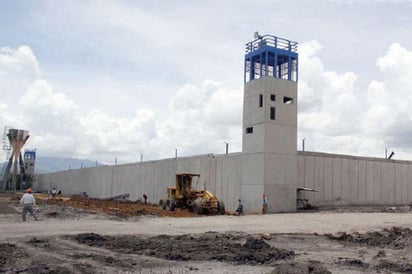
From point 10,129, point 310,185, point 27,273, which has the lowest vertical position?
point 27,273

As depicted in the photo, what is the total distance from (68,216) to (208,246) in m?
13.0

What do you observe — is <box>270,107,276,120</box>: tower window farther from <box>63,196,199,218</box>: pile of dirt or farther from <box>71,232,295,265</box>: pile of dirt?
<box>71,232,295,265</box>: pile of dirt

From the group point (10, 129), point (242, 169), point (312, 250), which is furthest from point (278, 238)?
point (10, 129)

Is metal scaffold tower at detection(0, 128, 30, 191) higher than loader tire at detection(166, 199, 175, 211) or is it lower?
higher

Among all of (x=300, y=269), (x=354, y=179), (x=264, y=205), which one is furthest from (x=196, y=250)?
(x=354, y=179)

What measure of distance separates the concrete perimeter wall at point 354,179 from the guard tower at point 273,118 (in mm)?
2361

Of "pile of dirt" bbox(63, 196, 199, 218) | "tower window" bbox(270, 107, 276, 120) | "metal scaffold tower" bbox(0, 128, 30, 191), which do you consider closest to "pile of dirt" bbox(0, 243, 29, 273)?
"pile of dirt" bbox(63, 196, 199, 218)

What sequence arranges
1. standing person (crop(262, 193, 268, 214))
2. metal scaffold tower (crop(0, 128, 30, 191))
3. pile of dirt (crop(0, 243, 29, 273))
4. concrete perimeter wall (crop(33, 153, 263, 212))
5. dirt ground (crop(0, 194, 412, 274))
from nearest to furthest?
1. pile of dirt (crop(0, 243, 29, 273))
2. dirt ground (crop(0, 194, 412, 274))
3. standing person (crop(262, 193, 268, 214))
4. concrete perimeter wall (crop(33, 153, 263, 212))
5. metal scaffold tower (crop(0, 128, 30, 191))

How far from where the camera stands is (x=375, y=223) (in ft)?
80.7

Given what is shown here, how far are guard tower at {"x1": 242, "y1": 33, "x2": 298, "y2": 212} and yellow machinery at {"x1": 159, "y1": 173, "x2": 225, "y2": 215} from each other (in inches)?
146

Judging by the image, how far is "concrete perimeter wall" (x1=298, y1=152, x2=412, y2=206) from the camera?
119ft

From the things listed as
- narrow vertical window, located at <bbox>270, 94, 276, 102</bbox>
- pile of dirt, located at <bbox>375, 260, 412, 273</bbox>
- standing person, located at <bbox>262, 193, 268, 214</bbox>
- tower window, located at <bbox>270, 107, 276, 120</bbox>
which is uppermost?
narrow vertical window, located at <bbox>270, 94, 276, 102</bbox>

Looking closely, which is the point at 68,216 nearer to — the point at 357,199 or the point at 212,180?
the point at 212,180

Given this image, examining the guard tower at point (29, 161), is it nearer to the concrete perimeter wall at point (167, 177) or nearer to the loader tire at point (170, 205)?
the concrete perimeter wall at point (167, 177)
